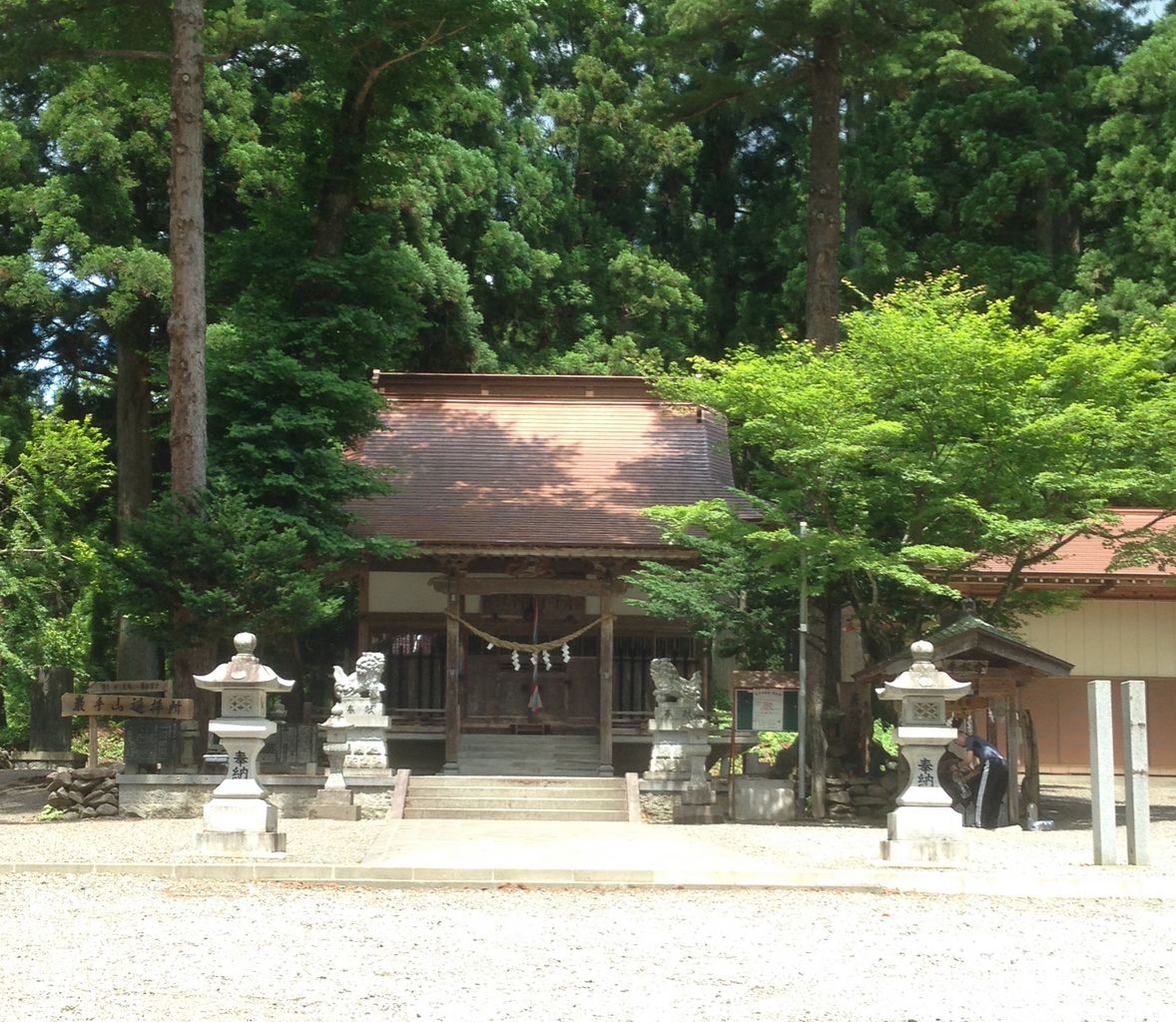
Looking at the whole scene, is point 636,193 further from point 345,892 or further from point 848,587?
point 345,892

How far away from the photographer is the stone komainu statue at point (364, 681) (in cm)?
1697

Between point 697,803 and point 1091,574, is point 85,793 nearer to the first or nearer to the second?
point 697,803

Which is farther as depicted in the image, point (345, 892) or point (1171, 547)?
point (1171, 547)

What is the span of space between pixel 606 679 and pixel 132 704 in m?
6.04

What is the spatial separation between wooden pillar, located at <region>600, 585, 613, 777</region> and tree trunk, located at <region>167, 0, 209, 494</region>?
5476mm

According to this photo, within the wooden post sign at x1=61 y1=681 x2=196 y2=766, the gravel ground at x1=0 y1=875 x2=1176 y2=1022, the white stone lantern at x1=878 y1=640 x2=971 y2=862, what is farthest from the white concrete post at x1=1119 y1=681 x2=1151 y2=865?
the wooden post sign at x1=61 y1=681 x2=196 y2=766

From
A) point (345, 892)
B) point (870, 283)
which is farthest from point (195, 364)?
point (870, 283)

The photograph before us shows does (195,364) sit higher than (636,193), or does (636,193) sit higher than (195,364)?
(636,193)

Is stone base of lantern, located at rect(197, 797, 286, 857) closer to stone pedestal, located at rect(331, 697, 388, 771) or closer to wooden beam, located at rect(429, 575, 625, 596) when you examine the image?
stone pedestal, located at rect(331, 697, 388, 771)

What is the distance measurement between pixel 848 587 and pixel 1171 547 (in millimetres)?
3753

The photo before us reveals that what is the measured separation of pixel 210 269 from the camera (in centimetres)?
2211

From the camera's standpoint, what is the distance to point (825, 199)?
2114 centimetres

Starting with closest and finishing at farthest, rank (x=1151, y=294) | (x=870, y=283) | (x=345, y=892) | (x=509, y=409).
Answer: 1. (x=345, y=892)
2. (x=509, y=409)
3. (x=1151, y=294)
4. (x=870, y=283)

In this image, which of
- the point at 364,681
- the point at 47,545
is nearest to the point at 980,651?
the point at 364,681
